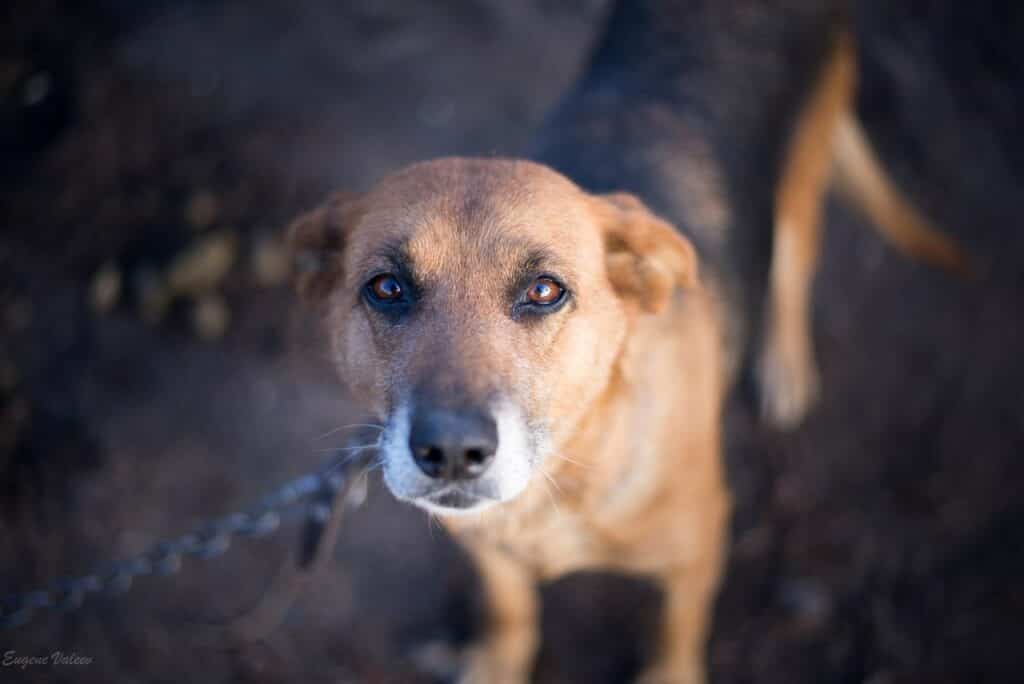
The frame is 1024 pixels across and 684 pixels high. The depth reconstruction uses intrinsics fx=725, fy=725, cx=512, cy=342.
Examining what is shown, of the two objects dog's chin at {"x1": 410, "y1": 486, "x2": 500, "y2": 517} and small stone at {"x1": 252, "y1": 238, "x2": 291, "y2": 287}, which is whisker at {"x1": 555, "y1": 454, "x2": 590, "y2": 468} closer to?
dog's chin at {"x1": 410, "y1": 486, "x2": 500, "y2": 517}

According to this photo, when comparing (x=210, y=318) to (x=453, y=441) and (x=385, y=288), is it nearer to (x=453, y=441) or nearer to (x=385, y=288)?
(x=385, y=288)

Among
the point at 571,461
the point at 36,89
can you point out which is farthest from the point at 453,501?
the point at 36,89

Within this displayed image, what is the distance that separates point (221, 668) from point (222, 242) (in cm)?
251

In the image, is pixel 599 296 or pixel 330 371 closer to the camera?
pixel 599 296

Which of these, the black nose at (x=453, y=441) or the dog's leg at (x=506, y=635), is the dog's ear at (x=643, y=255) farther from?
the dog's leg at (x=506, y=635)

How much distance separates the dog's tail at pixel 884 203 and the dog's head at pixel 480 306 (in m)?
2.55

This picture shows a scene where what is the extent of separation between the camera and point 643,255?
254cm

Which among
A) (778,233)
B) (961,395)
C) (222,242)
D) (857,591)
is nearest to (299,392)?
(222,242)

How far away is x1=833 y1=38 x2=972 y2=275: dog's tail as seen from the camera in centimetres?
445

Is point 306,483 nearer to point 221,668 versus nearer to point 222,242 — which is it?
point 221,668

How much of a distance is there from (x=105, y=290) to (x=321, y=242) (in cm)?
247

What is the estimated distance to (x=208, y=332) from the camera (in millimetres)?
4500

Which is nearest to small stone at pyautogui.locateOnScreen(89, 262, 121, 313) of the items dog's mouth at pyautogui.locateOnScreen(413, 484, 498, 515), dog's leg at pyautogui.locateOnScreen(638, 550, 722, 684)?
dog's mouth at pyautogui.locateOnScreen(413, 484, 498, 515)

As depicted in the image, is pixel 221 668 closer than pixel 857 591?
Yes
